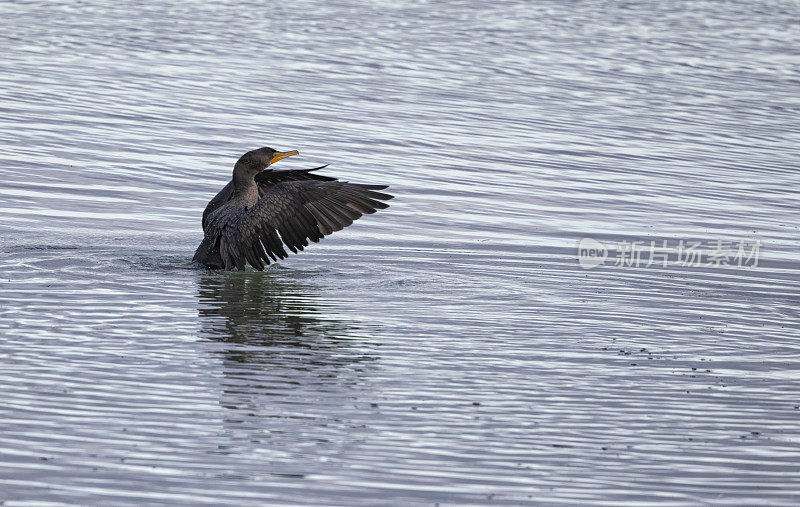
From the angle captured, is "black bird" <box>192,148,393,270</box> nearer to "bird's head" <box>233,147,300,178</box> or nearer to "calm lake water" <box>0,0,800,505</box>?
"calm lake water" <box>0,0,800,505</box>

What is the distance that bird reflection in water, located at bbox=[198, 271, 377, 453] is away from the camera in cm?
661

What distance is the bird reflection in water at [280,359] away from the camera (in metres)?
6.61

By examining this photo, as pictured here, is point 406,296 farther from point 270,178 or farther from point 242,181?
point 270,178

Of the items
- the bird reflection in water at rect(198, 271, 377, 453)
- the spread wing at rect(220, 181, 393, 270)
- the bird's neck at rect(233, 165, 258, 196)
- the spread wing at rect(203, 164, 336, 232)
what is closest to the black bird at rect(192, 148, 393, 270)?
the spread wing at rect(220, 181, 393, 270)

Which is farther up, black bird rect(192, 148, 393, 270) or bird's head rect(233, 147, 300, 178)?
bird's head rect(233, 147, 300, 178)

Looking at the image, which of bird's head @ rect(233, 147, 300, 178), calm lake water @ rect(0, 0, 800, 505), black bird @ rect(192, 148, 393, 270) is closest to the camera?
calm lake water @ rect(0, 0, 800, 505)

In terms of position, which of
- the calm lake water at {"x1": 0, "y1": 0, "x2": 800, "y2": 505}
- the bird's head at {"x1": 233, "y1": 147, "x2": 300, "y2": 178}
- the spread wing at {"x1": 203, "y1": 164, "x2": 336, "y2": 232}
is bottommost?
the calm lake water at {"x1": 0, "y1": 0, "x2": 800, "y2": 505}

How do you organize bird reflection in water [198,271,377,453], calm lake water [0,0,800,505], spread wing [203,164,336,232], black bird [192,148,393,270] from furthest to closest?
1. spread wing [203,164,336,232]
2. black bird [192,148,393,270]
3. bird reflection in water [198,271,377,453]
4. calm lake water [0,0,800,505]

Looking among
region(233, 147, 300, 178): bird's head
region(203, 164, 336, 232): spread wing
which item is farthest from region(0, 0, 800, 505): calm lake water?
region(233, 147, 300, 178): bird's head

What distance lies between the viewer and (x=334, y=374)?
7.68 meters

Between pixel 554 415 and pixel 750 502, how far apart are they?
133 centimetres

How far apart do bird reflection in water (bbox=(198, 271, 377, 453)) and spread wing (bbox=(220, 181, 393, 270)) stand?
0.23m

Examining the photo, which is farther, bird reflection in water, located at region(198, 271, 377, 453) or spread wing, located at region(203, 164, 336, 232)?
spread wing, located at region(203, 164, 336, 232)

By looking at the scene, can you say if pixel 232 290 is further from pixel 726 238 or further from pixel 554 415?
pixel 726 238
